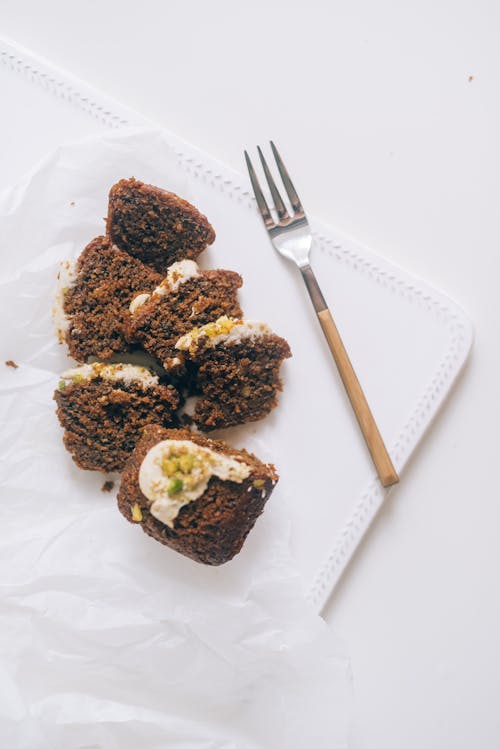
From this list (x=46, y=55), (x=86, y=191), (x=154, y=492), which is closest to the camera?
(x=154, y=492)

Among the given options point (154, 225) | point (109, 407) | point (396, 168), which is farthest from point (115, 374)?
point (396, 168)

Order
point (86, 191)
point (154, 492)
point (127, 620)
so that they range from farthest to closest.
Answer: point (86, 191)
point (127, 620)
point (154, 492)

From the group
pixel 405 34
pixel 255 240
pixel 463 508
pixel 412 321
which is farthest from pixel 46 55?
pixel 463 508

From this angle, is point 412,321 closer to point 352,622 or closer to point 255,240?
point 255,240

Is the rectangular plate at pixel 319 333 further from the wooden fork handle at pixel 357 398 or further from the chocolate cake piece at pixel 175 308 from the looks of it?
the chocolate cake piece at pixel 175 308

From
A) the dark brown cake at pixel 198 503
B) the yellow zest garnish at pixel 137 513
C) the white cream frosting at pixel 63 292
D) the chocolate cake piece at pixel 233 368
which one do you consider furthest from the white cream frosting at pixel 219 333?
the yellow zest garnish at pixel 137 513

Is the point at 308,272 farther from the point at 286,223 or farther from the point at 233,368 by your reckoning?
the point at 233,368

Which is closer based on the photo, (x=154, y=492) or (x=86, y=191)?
(x=154, y=492)
